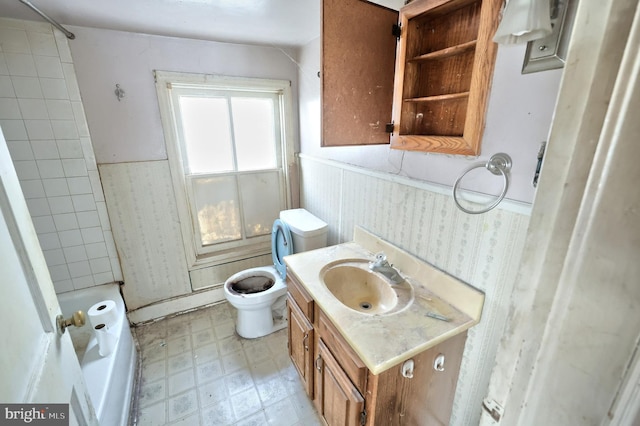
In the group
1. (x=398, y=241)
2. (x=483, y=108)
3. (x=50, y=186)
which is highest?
(x=483, y=108)

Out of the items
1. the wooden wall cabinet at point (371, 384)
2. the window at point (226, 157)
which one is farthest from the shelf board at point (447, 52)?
the window at point (226, 157)

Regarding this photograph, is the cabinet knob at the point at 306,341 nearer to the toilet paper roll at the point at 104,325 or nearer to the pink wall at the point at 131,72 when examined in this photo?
the toilet paper roll at the point at 104,325

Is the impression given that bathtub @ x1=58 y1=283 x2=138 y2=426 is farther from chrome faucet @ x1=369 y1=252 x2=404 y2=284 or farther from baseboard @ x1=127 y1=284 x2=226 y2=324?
chrome faucet @ x1=369 y1=252 x2=404 y2=284

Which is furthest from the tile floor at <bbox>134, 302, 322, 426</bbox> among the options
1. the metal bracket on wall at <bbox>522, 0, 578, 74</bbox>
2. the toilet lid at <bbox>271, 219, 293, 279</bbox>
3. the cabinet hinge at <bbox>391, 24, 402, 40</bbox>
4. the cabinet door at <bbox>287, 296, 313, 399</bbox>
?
the cabinet hinge at <bbox>391, 24, 402, 40</bbox>

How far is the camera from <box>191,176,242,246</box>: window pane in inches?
89.5

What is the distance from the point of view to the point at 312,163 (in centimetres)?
221

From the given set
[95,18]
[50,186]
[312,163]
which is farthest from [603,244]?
[50,186]

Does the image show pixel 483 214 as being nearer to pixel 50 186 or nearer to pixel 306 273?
pixel 306 273

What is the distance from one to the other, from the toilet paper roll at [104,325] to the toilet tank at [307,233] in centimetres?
117

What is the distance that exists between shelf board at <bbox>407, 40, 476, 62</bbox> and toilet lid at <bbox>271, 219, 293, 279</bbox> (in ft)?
4.37

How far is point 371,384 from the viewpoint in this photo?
2.97ft

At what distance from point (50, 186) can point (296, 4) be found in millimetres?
1904

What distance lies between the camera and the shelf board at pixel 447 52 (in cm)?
91

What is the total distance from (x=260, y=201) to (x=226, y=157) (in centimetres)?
49
